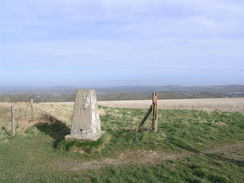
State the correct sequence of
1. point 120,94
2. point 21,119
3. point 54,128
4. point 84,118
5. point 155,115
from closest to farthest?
point 84,118 < point 155,115 < point 54,128 < point 21,119 < point 120,94

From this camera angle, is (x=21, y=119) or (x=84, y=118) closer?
(x=84, y=118)

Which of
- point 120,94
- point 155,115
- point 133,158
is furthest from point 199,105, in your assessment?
point 120,94

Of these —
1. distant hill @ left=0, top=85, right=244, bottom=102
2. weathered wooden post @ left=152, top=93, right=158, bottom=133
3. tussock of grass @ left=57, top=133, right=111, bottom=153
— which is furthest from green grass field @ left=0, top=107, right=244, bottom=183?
distant hill @ left=0, top=85, right=244, bottom=102

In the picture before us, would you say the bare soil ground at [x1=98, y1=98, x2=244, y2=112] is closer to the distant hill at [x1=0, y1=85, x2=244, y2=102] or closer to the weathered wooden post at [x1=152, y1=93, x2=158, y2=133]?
the distant hill at [x1=0, y1=85, x2=244, y2=102]

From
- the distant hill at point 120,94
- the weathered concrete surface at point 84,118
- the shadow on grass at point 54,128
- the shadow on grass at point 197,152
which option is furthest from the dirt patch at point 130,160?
the distant hill at point 120,94

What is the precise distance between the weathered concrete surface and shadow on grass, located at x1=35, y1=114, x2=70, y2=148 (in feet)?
4.64

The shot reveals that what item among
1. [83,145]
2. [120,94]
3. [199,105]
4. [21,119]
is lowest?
Answer: [83,145]

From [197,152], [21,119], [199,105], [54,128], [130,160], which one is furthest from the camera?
[199,105]

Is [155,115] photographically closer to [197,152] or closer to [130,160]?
[197,152]

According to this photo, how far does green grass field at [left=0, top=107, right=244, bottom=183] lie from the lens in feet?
22.2

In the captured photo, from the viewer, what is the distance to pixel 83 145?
9.24 m

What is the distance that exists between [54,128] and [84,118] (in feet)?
10.7

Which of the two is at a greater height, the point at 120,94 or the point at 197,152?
the point at 120,94

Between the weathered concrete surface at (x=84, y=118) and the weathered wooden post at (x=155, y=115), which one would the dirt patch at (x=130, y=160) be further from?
the weathered wooden post at (x=155, y=115)
